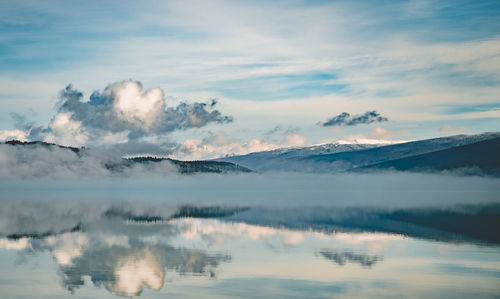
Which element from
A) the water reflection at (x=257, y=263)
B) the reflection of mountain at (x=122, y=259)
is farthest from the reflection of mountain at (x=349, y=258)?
the reflection of mountain at (x=122, y=259)

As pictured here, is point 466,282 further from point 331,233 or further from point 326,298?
point 331,233

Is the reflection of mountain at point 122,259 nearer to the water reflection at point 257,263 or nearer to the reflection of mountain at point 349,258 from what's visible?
the water reflection at point 257,263

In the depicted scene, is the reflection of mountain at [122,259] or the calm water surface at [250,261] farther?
the reflection of mountain at [122,259]

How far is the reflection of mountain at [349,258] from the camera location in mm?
44356

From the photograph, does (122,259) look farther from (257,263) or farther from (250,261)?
(257,263)

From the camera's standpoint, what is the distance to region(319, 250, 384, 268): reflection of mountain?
44356mm

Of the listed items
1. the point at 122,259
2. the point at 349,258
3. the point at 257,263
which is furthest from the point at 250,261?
the point at 122,259

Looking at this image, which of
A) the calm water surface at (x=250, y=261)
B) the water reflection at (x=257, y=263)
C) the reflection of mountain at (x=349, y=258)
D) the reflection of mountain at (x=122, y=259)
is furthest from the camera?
the reflection of mountain at (x=349, y=258)

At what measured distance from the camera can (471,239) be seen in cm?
5981

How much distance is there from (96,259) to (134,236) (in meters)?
18.3

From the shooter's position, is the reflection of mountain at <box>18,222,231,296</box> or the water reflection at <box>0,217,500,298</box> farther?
the reflection of mountain at <box>18,222,231,296</box>

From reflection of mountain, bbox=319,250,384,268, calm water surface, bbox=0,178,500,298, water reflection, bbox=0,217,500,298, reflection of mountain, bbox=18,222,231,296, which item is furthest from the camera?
reflection of mountain, bbox=319,250,384,268

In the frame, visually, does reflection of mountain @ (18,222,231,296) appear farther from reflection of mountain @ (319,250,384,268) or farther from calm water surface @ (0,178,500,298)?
reflection of mountain @ (319,250,384,268)

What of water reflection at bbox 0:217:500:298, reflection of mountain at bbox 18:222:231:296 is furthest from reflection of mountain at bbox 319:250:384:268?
reflection of mountain at bbox 18:222:231:296
